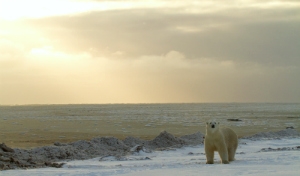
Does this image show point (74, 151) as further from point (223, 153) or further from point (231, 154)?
point (223, 153)

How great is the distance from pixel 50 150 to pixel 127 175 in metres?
6.68

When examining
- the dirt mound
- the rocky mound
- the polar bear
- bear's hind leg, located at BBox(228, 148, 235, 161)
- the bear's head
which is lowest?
the dirt mound

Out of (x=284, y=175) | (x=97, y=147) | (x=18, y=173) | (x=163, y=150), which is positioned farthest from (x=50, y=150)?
(x=284, y=175)

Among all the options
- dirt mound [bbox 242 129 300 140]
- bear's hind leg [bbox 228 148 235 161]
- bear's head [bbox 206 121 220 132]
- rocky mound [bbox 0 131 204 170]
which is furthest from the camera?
dirt mound [bbox 242 129 300 140]

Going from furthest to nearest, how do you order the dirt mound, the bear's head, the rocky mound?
1. the dirt mound
2. the rocky mound
3. the bear's head

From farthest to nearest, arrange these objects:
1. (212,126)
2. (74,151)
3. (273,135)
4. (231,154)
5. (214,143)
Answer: (273,135), (74,151), (231,154), (214,143), (212,126)

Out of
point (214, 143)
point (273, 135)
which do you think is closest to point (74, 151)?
point (214, 143)

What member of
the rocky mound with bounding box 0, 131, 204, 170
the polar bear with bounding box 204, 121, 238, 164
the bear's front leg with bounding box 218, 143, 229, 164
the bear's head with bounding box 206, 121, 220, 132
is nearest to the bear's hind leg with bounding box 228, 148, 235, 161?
the polar bear with bounding box 204, 121, 238, 164

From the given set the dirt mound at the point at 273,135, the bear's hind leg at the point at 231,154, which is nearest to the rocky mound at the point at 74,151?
the dirt mound at the point at 273,135

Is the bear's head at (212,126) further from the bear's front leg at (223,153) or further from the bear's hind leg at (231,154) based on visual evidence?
the bear's hind leg at (231,154)

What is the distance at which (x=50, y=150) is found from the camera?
14.4 metres

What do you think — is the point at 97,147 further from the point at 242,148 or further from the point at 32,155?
the point at 242,148

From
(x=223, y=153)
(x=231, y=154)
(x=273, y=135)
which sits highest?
(x=223, y=153)

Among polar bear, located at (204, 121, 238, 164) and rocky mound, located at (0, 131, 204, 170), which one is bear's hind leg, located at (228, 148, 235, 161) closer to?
polar bear, located at (204, 121, 238, 164)
